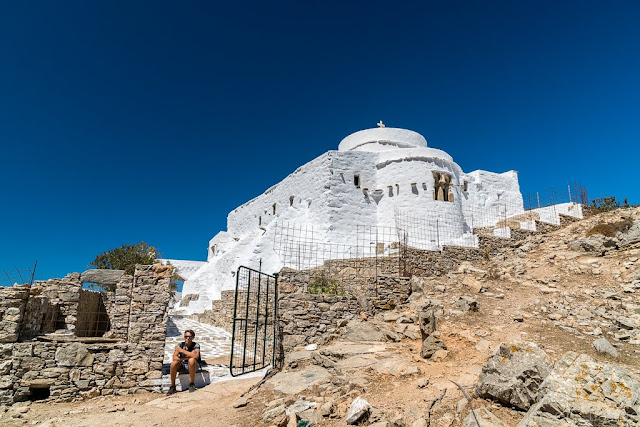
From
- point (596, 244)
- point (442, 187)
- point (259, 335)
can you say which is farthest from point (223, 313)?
point (596, 244)

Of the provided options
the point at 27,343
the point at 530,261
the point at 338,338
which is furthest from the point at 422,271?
the point at 27,343

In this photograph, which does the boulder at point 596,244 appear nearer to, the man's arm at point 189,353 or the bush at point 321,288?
the bush at point 321,288

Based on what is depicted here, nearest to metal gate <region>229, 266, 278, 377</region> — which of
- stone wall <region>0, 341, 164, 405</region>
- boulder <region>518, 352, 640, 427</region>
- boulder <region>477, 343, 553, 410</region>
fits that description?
stone wall <region>0, 341, 164, 405</region>

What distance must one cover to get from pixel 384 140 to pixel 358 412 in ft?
76.2

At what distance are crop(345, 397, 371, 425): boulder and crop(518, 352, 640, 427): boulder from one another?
2003 millimetres

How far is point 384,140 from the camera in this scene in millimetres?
26531

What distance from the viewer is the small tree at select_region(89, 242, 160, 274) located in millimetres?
26094

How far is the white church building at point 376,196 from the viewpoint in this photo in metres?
22.9

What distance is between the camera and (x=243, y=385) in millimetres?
8484

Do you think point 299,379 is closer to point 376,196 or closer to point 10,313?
point 10,313

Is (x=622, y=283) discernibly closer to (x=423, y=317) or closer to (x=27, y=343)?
(x=423, y=317)

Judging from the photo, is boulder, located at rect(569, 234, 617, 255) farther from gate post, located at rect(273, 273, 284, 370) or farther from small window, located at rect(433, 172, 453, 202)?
small window, located at rect(433, 172, 453, 202)

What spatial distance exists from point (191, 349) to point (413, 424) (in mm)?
5831

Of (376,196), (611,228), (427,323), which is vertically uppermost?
(376,196)
